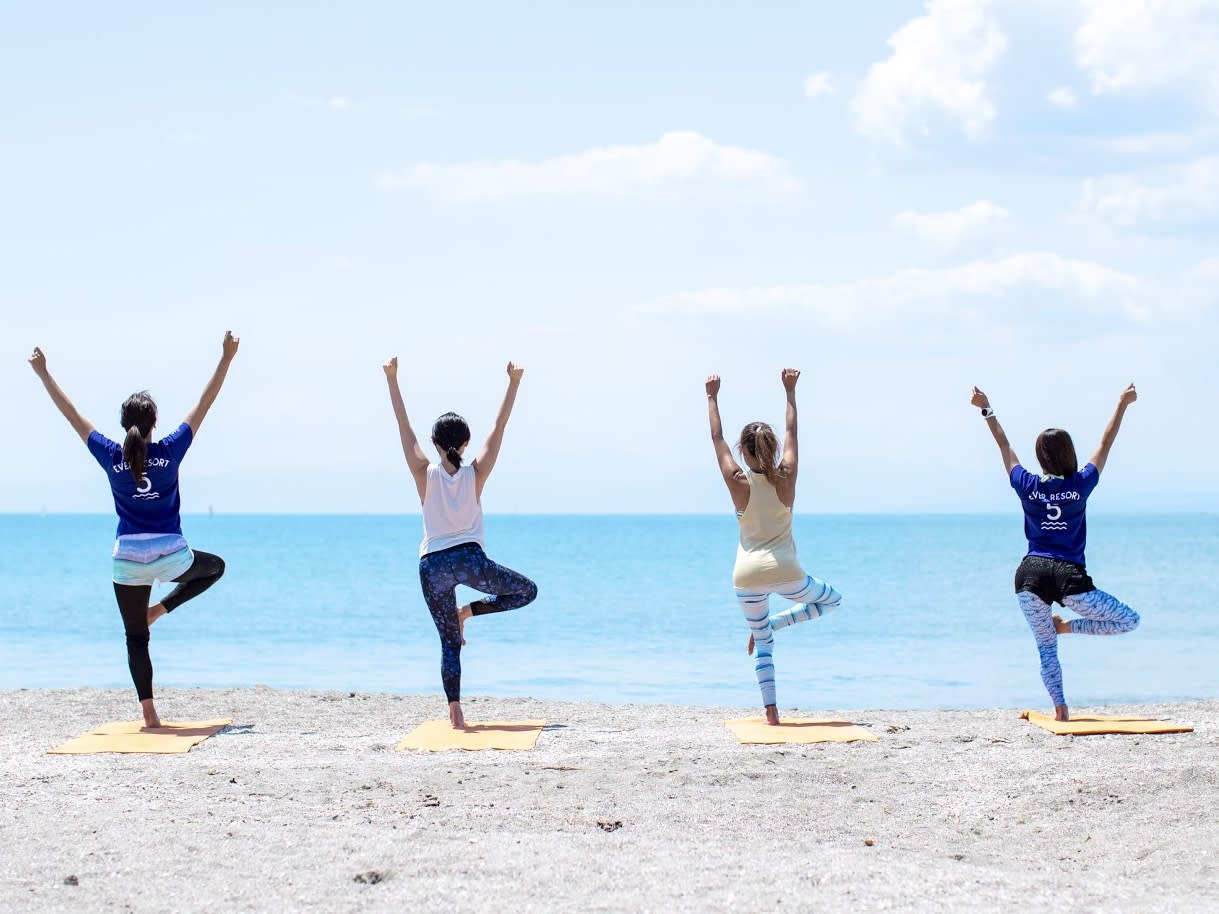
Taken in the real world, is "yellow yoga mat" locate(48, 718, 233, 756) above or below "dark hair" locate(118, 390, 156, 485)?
below

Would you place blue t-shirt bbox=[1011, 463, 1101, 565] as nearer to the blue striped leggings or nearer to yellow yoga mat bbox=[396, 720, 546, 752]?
the blue striped leggings

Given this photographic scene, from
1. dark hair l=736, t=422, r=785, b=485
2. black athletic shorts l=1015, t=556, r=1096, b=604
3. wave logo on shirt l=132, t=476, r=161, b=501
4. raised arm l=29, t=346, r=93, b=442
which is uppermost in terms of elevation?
raised arm l=29, t=346, r=93, b=442

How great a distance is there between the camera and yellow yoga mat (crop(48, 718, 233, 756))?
704cm

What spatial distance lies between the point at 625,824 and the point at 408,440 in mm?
3210

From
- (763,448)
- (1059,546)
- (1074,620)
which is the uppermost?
(763,448)

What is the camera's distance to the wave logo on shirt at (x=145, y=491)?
7.50 metres

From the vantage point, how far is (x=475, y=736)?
24.4ft

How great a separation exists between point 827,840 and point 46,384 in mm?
5364

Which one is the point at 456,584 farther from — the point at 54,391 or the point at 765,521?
the point at 54,391

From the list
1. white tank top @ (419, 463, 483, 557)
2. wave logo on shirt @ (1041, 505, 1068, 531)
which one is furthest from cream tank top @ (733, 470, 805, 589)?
white tank top @ (419, 463, 483, 557)

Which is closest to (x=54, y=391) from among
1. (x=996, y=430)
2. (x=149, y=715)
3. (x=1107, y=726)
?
(x=149, y=715)

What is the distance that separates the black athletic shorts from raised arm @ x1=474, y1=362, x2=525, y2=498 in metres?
3.18

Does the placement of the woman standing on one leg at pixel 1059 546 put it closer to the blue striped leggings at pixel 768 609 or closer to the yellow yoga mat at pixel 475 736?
the blue striped leggings at pixel 768 609

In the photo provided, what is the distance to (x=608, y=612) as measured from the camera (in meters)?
28.5
